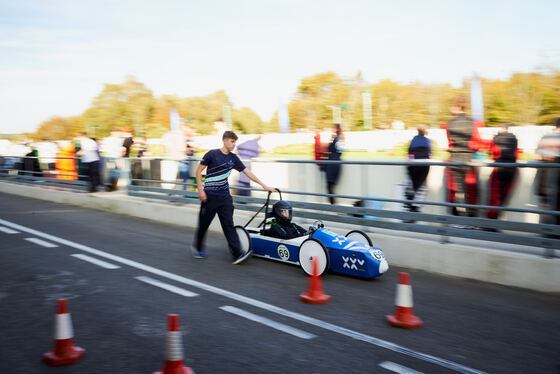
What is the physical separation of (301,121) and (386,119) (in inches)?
952

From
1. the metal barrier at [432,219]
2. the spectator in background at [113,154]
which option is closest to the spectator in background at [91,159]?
the spectator in background at [113,154]

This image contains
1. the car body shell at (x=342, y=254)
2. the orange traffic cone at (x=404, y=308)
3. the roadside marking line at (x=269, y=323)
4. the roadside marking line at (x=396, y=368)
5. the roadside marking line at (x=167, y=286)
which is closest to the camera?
the roadside marking line at (x=396, y=368)

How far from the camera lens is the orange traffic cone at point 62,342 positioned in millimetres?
4180

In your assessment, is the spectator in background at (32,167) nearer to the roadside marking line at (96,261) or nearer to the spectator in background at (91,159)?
the spectator in background at (91,159)

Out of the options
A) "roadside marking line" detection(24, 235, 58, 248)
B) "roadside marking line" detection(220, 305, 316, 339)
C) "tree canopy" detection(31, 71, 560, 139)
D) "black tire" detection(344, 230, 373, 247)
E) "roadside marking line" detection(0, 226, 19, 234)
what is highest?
"tree canopy" detection(31, 71, 560, 139)

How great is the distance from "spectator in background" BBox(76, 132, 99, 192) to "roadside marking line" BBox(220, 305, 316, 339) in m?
11.3

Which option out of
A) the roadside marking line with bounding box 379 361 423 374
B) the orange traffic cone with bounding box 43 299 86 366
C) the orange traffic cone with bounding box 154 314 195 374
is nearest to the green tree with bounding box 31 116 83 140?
the orange traffic cone with bounding box 43 299 86 366

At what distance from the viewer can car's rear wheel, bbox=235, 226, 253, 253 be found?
8.05 meters

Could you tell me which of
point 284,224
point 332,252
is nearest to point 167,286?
point 284,224

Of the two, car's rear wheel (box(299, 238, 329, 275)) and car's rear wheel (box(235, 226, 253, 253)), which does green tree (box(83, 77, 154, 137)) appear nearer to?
car's rear wheel (box(235, 226, 253, 253))

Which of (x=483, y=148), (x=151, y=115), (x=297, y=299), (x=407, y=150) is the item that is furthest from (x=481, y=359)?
(x=151, y=115)

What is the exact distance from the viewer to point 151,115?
107 meters

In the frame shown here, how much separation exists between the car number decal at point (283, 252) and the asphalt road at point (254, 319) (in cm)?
16

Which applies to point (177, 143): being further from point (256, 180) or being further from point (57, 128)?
point (57, 128)
